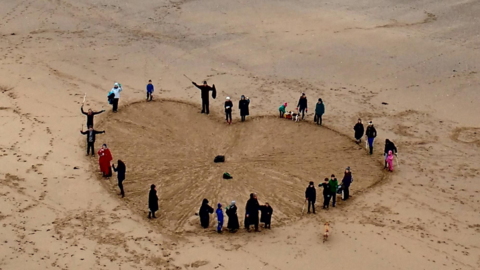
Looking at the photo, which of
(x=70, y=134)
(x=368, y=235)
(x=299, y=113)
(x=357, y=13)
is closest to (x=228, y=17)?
(x=357, y=13)

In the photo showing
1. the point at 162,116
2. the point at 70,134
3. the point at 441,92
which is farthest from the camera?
the point at 441,92

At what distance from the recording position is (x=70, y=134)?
921 inches

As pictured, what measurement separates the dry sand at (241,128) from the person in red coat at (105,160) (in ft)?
1.60

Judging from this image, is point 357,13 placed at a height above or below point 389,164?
above

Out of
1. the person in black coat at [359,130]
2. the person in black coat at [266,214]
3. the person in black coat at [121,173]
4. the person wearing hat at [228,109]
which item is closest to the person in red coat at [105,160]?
the person in black coat at [121,173]

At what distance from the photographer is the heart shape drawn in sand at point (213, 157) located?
783 inches

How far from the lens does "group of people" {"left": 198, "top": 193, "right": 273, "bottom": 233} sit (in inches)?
714

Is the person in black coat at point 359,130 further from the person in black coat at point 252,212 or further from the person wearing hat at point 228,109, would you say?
the person in black coat at point 252,212

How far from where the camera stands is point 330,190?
19.5 m

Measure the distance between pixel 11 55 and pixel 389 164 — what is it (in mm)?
18236

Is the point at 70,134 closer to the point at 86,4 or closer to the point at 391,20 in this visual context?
the point at 86,4

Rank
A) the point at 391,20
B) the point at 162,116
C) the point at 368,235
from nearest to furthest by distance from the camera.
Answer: the point at 368,235, the point at 162,116, the point at 391,20

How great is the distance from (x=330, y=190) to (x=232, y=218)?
127 inches

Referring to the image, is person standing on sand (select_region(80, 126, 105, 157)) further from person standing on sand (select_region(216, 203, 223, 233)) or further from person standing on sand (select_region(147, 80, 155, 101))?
person standing on sand (select_region(216, 203, 223, 233))
